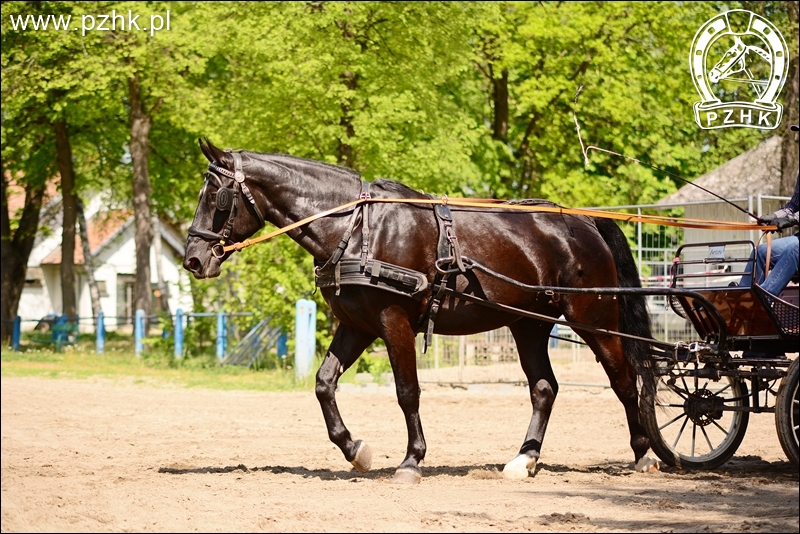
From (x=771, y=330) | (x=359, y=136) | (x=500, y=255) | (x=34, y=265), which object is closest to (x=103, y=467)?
(x=500, y=255)

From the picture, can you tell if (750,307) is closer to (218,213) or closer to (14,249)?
(218,213)

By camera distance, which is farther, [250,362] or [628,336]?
[250,362]

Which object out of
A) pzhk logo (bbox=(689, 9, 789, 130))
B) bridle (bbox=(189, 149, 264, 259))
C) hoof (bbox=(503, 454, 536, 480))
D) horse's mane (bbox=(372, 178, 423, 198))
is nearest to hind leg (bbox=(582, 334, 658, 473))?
hoof (bbox=(503, 454, 536, 480))

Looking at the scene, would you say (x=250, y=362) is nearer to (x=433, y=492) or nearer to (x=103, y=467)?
(x=103, y=467)

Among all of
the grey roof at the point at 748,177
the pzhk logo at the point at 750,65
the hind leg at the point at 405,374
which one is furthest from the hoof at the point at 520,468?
the grey roof at the point at 748,177

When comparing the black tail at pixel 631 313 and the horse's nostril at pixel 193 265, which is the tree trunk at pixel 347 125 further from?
the horse's nostril at pixel 193 265

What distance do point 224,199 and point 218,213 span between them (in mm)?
139

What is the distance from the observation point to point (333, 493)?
670 centimetres

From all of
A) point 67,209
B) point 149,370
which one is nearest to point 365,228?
point 149,370

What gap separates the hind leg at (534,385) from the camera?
25.3ft

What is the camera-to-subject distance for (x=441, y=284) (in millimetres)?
7383

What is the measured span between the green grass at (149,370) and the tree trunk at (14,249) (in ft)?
9.11

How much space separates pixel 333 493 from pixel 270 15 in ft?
45.0

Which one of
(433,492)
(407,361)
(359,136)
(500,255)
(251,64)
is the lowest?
(433,492)
